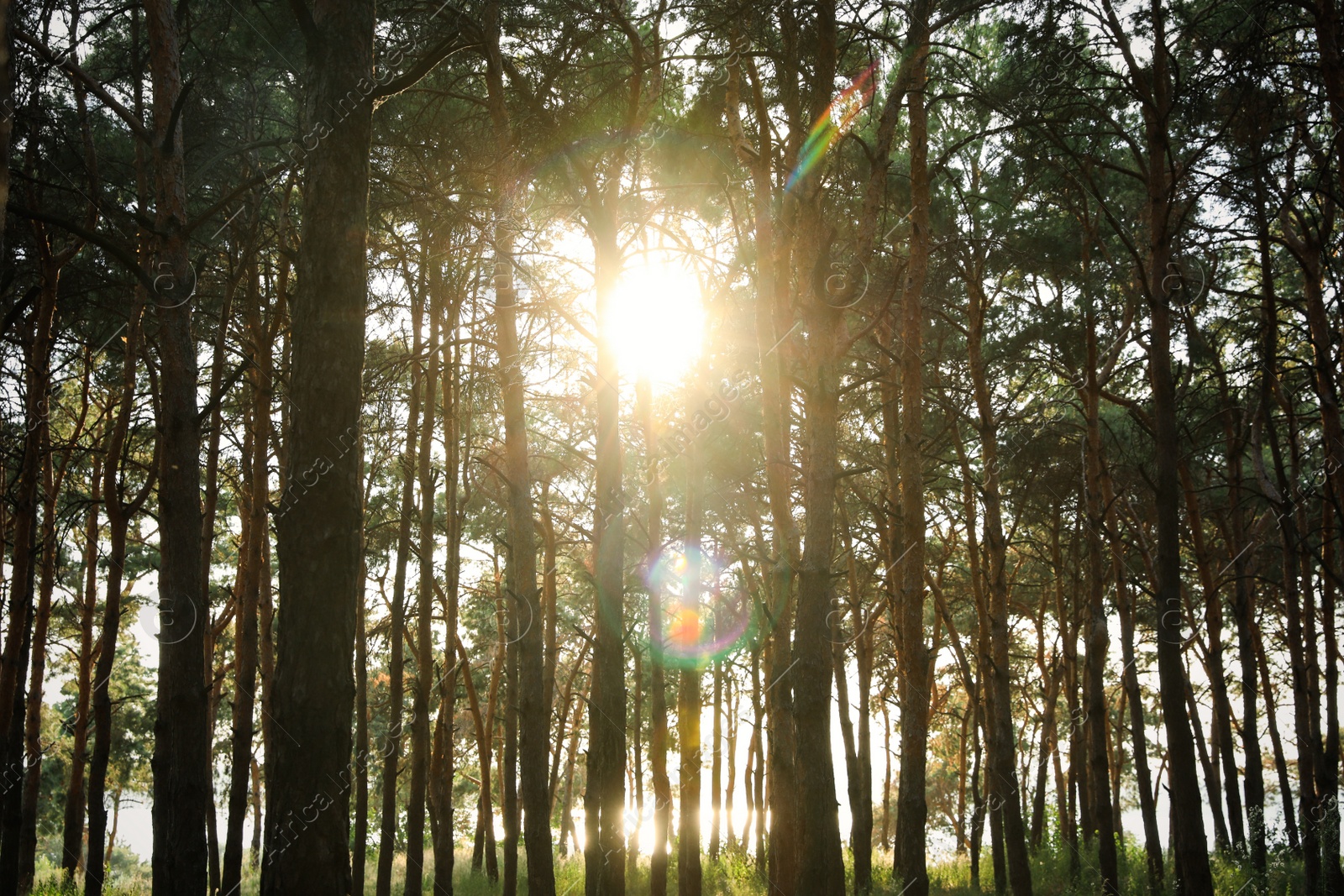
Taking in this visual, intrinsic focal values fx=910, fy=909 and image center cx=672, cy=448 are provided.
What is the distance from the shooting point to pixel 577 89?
10.3 m

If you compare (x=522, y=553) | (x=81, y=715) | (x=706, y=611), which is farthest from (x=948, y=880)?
(x=81, y=715)

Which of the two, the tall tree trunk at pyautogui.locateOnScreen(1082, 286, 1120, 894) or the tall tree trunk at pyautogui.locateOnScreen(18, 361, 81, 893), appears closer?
the tall tree trunk at pyautogui.locateOnScreen(1082, 286, 1120, 894)

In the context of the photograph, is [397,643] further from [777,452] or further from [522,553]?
[777,452]

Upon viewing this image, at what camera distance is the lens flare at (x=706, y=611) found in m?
16.3

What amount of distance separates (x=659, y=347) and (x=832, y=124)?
5.31m

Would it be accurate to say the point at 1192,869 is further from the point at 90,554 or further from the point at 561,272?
the point at 90,554

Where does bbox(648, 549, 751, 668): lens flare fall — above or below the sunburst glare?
below

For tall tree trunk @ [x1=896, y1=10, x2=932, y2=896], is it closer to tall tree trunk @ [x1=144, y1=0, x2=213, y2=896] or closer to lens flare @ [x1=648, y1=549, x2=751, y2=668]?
lens flare @ [x1=648, y1=549, x2=751, y2=668]

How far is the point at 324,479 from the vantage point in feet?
14.5

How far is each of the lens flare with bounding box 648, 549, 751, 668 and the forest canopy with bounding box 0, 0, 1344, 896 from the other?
9.1 inches

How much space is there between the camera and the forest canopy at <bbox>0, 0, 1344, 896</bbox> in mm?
6633

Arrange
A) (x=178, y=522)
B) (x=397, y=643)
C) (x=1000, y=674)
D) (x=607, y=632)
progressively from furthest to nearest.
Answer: (x=397, y=643)
(x=1000, y=674)
(x=607, y=632)
(x=178, y=522)

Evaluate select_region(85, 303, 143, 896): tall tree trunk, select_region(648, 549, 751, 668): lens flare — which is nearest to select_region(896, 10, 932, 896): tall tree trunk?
select_region(648, 549, 751, 668): lens flare

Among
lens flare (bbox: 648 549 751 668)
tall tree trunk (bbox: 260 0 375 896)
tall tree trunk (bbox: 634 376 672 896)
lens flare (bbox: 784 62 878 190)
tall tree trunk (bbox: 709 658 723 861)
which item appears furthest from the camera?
tall tree trunk (bbox: 709 658 723 861)
